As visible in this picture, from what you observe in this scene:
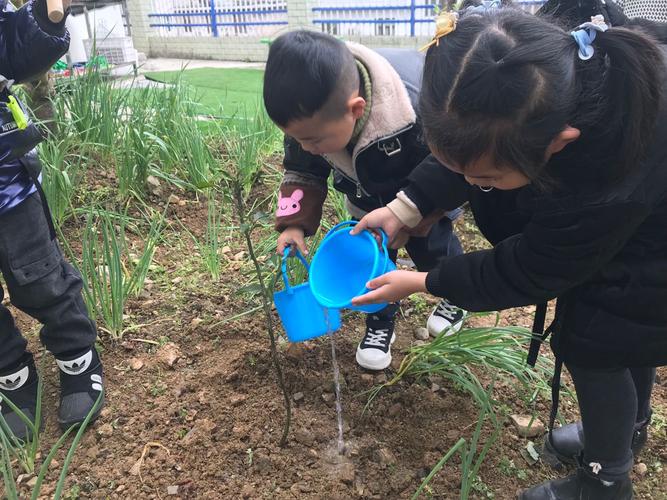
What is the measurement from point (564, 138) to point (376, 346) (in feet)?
3.05

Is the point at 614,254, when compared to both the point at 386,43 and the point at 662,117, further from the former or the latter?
the point at 386,43

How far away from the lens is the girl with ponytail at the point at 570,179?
826mm

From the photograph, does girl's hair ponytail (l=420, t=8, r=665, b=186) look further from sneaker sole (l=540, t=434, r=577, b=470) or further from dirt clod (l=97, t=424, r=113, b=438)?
dirt clod (l=97, t=424, r=113, b=438)

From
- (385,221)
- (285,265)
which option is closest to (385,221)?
(385,221)

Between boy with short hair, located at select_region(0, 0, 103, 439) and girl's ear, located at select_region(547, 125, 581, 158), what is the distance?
3.79ft

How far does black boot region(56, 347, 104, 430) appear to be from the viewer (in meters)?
1.43

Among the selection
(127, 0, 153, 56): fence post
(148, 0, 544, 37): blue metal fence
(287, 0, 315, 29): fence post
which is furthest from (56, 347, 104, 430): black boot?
(127, 0, 153, 56): fence post

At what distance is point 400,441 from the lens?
1402 mm

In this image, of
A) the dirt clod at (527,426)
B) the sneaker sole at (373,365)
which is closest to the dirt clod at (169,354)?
the sneaker sole at (373,365)

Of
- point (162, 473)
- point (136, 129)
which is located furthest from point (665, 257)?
point (136, 129)

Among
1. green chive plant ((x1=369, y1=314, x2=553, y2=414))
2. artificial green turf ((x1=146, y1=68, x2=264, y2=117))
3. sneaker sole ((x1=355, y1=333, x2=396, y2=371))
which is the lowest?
artificial green turf ((x1=146, y1=68, x2=264, y2=117))

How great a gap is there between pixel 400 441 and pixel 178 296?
972mm

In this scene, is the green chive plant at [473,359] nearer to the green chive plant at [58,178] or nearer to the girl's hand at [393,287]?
the girl's hand at [393,287]

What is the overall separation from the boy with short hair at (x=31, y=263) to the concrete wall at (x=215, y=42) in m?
8.44
